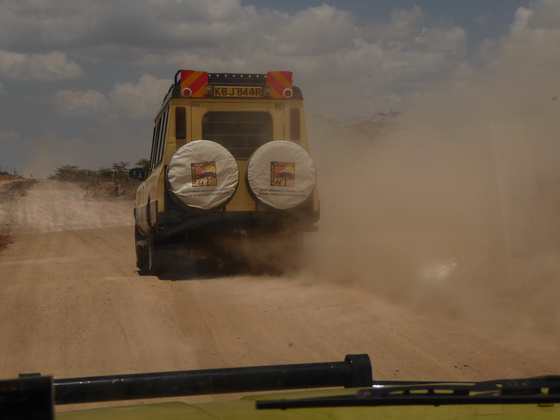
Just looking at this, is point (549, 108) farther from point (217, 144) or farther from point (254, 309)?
point (254, 309)

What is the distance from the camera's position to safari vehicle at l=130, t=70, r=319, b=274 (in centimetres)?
1016

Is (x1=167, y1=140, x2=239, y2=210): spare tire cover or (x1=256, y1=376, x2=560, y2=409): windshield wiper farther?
(x1=167, y1=140, x2=239, y2=210): spare tire cover

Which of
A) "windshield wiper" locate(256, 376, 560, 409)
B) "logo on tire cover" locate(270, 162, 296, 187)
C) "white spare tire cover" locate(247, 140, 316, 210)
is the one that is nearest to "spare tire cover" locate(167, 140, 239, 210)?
"white spare tire cover" locate(247, 140, 316, 210)

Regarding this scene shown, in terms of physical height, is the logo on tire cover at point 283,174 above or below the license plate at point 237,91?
below

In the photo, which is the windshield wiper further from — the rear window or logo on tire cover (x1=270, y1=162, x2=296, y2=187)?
the rear window

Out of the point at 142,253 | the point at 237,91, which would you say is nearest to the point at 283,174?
the point at 237,91

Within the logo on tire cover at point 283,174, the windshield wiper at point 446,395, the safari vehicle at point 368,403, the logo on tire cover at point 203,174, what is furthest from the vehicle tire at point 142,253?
the windshield wiper at point 446,395

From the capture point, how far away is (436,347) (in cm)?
629

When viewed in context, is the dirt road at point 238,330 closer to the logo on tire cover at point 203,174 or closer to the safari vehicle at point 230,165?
the safari vehicle at point 230,165

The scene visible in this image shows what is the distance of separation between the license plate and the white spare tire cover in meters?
0.96

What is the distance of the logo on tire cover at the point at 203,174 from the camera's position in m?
10.1

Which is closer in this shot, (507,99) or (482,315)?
(482,315)

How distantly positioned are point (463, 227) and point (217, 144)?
3.63 metres

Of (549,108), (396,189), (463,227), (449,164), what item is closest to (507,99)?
(549,108)
